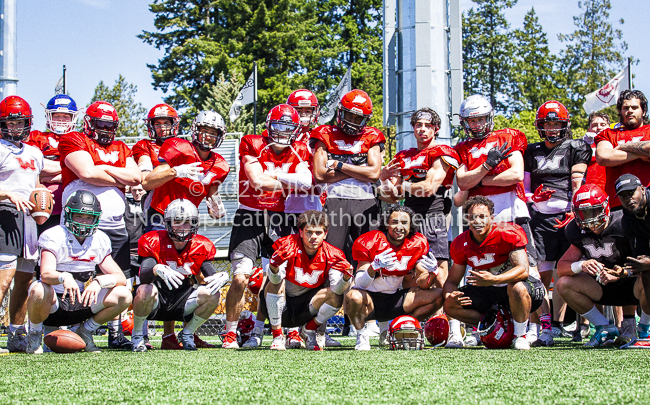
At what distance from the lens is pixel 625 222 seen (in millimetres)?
5609

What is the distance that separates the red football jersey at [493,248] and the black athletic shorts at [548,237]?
1.01 meters

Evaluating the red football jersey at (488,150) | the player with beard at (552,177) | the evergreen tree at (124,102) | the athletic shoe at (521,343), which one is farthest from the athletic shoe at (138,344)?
the evergreen tree at (124,102)

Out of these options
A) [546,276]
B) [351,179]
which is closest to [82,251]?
[351,179]

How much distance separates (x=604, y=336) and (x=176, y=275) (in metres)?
3.63

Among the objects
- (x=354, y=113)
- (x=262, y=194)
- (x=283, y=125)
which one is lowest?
(x=262, y=194)

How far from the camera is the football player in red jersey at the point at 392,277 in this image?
557cm

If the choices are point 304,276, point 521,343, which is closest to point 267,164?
point 304,276

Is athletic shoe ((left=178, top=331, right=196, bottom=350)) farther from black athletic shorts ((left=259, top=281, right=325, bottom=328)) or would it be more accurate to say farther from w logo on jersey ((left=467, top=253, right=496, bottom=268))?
w logo on jersey ((left=467, top=253, right=496, bottom=268))

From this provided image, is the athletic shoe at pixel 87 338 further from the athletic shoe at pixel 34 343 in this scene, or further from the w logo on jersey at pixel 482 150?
the w logo on jersey at pixel 482 150

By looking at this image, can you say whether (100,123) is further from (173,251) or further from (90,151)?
(173,251)

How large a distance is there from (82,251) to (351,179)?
244 cm

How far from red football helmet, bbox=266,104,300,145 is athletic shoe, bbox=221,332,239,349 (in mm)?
1810

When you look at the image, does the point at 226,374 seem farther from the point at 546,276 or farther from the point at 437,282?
the point at 546,276

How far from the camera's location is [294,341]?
5988mm
